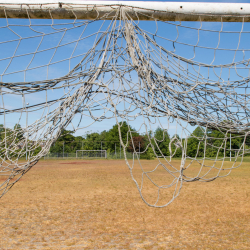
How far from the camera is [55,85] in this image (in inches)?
100

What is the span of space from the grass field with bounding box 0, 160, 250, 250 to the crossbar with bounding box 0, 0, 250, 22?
3.11 meters

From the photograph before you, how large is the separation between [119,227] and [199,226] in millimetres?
1472

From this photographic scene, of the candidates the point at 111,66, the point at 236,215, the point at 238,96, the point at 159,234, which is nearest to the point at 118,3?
the point at 111,66

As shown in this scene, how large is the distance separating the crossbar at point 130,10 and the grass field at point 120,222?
10.2ft

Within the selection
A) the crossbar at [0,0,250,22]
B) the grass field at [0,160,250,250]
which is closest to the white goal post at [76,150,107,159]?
the grass field at [0,160,250,250]

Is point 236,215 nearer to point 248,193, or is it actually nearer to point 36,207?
point 248,193

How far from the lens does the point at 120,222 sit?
491 centimetres

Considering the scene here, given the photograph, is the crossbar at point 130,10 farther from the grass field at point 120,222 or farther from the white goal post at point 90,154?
the white goal post at point 90,154

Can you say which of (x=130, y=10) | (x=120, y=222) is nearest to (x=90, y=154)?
(x=120, y=222)

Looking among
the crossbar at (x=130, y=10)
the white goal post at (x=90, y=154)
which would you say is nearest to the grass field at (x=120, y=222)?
the crossbar at (x=130, y=10)

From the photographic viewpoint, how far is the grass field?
3883 mm

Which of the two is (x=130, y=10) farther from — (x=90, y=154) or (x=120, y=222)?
(x=90, y=154)

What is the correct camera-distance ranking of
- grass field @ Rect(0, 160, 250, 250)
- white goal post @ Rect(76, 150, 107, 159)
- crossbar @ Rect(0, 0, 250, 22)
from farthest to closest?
white goal post @ Rect(76, 150, 107, 159) → grass field @ Rect(0, 160, 250, 250) → crossbar @ Rect(0, 0, 250, 22)

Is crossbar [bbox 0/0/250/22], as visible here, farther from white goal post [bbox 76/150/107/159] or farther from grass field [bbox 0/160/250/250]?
white goal post [bbox 76/150/107/159]
